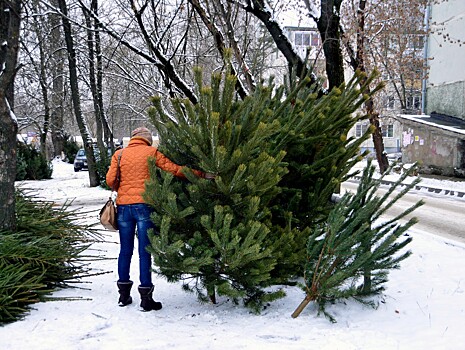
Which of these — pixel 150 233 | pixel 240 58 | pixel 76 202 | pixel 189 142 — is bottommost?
pixel 76 202

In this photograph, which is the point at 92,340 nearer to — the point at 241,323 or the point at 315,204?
the point at 241,323

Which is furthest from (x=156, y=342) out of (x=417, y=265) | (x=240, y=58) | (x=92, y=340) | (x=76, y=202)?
(x=76, y=202)

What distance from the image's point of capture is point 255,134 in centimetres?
371

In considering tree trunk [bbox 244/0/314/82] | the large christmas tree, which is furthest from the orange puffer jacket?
tree trunk [bbox 244/0/314/82]

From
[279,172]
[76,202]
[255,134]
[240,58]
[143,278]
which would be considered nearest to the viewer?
[255,134]

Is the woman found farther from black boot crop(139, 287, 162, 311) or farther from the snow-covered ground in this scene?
the snow-covered ground

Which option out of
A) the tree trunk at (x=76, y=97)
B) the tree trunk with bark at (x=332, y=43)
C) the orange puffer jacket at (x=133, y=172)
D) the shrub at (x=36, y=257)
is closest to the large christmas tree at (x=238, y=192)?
the orange puffer jacket at (x=133, y=172)

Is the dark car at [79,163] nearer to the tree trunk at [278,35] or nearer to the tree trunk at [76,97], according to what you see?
the tree trunk at [76,97]

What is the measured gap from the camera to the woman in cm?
426

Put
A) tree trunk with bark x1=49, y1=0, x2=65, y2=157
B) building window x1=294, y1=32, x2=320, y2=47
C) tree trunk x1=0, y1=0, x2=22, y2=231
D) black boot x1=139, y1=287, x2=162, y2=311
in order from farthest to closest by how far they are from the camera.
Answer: tree trunk with bark x1=49, y1=0, x2=65, y2=157, building window x1=294, y1=32, x2=320, y2=47, tree trunk x1=0, y1=0, x2=22, y2=231, black boot x1=139, y1=287, x2=162, y2=311

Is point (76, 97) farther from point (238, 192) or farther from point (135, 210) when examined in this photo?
point (238, 192)

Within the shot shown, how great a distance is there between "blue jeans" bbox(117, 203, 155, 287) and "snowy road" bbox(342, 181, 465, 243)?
485 cm

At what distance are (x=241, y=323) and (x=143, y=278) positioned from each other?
1.00 m

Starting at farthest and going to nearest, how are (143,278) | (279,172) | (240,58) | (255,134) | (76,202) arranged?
(76,202) → (240,58) → (143,278) → (279,172) → (255,134)
